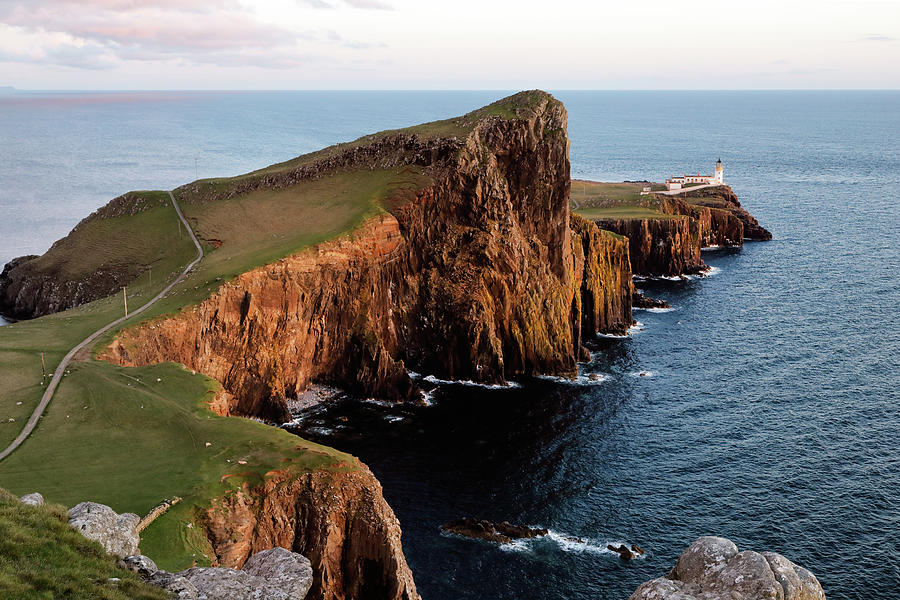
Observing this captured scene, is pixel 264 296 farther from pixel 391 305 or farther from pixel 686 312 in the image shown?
pixel 686 312

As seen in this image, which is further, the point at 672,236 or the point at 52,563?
the point at 672,236

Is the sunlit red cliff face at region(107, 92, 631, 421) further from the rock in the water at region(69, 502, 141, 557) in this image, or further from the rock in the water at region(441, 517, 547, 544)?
the rock in the water at region(69, 502, 141, 557)

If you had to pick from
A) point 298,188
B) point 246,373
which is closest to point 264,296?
point 246,373

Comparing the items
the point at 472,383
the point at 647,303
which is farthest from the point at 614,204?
the point at 472,383

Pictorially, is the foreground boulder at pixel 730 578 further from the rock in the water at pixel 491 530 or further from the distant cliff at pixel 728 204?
the distant cliff at pixel 728 204

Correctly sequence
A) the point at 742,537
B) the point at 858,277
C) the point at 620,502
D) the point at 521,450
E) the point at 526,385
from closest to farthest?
the point at 742,537 → the point at 620,502 → the point at 521,450 → the point at 526,385 → the point at 858,277

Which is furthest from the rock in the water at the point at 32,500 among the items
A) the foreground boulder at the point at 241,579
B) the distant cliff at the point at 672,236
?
the distant cliff at the point at 672,236

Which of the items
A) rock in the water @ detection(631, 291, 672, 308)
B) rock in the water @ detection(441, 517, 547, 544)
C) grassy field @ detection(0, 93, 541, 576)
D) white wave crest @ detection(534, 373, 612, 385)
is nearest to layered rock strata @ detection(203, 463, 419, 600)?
grassy field @ detection(0, 93, 541, 576)

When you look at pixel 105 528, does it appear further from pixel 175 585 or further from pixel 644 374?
pixel 644 374
